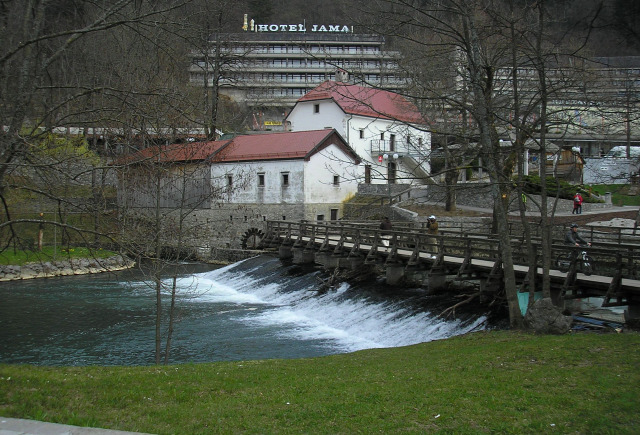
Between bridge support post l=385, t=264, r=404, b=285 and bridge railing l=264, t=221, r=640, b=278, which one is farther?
bridge support post l=385, t=264, r=404, b=285

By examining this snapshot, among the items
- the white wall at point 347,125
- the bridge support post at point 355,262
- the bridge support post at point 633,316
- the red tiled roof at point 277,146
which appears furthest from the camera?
the white wall at point 347,125

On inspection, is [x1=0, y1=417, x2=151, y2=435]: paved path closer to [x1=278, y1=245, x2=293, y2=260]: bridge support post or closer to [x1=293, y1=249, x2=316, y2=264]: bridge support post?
[x1=293, y1=249, x2=316, y2=264]: bridge support post

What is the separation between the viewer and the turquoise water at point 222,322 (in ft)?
54.5

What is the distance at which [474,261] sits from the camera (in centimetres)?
1950

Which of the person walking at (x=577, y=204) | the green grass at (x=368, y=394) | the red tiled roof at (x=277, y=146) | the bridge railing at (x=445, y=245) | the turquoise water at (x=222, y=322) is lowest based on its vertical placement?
the turquoise water at (x=222, y=322)

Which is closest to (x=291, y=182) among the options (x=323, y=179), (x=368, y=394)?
(x=323, y=179)

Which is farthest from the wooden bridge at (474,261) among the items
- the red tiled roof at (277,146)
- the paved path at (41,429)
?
the paved path at (41,429)

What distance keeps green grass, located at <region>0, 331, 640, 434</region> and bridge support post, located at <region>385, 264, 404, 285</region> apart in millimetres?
11876

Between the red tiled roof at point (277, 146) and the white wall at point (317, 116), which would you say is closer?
the red tiled roof at point (277, 146)

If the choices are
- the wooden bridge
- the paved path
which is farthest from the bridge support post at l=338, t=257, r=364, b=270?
the paved path

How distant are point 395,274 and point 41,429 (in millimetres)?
17604

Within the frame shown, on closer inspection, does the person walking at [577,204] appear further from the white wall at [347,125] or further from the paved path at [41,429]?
the paved path at [41,429]

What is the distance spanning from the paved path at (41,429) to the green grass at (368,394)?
0.34m

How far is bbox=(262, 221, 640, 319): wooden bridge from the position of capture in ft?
45.6
